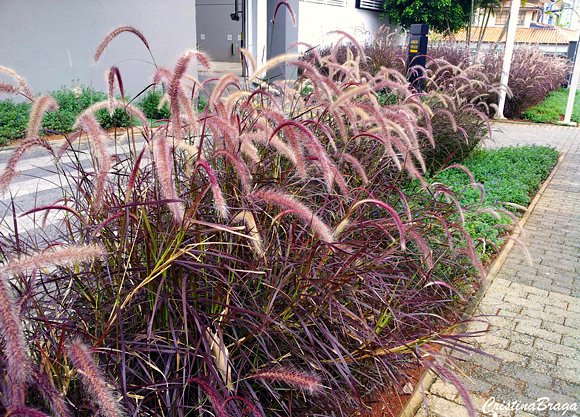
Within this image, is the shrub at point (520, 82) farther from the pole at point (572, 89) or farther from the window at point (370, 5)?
the window at point (370, 5)

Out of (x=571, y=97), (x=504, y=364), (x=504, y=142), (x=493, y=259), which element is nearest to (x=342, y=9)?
(x=571, y=97)

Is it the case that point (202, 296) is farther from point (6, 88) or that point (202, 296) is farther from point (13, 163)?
point (6, 88)

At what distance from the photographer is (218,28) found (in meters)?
22.8

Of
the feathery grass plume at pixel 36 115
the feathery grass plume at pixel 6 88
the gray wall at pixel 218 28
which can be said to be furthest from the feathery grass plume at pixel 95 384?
the gray wall at pixel 218 28

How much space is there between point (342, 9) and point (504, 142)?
48.8 ft

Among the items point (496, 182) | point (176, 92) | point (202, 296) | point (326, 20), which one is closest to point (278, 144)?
point (176, 92)

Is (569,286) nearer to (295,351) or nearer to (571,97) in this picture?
(295,351)

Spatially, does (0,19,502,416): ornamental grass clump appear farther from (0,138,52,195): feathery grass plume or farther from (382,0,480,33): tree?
Result: (382,0,480,33): tree

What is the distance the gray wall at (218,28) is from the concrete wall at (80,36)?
29.5 ft

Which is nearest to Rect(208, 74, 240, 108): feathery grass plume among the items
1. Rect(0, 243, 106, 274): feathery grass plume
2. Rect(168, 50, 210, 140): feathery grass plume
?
Rect(168, 50, 210, 140): feathery grass plume

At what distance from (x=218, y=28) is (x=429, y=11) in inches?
452

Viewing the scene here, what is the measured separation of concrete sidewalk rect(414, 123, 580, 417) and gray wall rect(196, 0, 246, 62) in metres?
19.2

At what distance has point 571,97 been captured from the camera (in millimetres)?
14094

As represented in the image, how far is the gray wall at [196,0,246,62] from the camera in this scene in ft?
72.8
